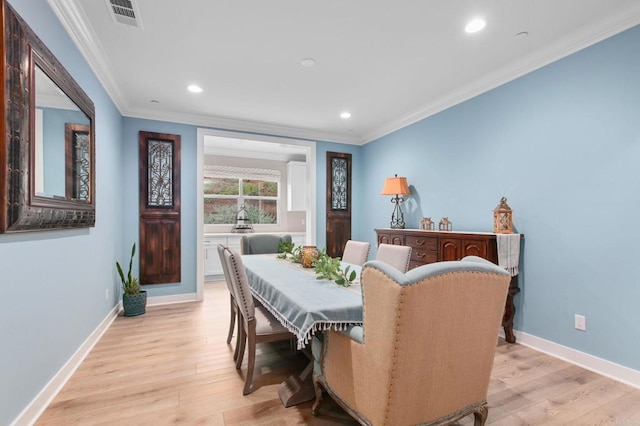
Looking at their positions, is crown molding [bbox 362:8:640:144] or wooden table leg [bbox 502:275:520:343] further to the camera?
wooden table leg [bbox 502:275:520:343]

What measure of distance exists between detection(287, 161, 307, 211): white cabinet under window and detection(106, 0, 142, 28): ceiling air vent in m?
4.12

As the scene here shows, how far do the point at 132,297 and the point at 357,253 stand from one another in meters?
2.69

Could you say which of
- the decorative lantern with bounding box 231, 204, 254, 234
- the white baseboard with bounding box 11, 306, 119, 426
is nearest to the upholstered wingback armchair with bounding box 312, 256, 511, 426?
the white baseboard with bounding box 11, 306, 119, 426

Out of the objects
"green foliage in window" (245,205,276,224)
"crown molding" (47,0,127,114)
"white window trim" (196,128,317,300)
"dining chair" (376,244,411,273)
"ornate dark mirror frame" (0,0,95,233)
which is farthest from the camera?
"green foliage in window" (245,205,276,224)

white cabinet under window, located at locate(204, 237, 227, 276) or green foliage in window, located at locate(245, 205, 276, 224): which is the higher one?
green foliage in window, located at locate(245, 205, 276, 224)

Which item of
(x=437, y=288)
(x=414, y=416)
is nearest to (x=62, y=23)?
(x=437, y=288)

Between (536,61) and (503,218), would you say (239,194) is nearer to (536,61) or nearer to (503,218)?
(503,218)

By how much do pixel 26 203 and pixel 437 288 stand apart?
199 centimetres

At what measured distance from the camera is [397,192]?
4047mm

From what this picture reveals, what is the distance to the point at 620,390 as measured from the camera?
6.64ft

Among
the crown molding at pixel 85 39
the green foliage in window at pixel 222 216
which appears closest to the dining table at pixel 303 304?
the crown molding at pixel 85 39

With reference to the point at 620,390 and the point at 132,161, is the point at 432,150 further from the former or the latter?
the point at 132,161

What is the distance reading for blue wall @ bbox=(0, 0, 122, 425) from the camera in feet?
4.89

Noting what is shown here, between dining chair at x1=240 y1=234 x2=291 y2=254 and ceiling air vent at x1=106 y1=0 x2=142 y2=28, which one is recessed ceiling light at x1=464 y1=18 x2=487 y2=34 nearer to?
ceiling air vent at x1=106 y1=0 x2=142 y2=28
